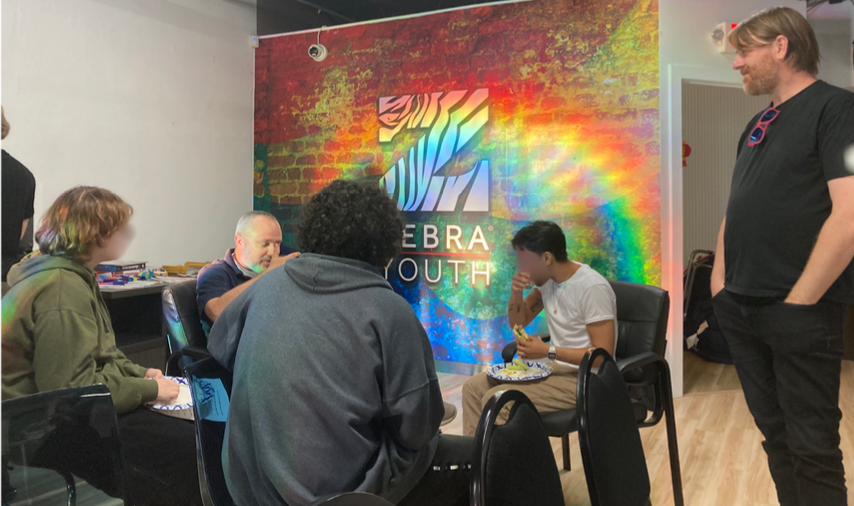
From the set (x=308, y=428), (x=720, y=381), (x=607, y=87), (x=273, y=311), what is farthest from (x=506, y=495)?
(x=720, y=381)

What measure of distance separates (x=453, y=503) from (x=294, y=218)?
3444mm

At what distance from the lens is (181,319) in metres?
2.21

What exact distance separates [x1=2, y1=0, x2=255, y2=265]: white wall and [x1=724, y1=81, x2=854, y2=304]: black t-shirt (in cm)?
192

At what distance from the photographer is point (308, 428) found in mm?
1156

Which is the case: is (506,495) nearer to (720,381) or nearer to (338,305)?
(338,305)

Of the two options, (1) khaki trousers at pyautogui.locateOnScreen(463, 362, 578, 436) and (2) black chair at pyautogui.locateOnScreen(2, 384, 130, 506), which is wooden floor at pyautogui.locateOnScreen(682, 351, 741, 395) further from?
(2) black chair at pyautogui.locateOnScreen(2, 384, 130, 506)

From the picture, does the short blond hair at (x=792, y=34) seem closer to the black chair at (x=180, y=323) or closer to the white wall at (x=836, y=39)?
the black chair at (x=180, y=323)

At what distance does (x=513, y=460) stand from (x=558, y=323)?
1.46 meters

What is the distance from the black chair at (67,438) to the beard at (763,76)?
1790 millimetres

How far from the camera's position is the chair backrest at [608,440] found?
3.65 feet

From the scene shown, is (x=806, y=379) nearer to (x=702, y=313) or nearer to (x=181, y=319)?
(x=181, y=319)

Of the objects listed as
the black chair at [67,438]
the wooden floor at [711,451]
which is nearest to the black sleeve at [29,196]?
the black chair at [67,438]

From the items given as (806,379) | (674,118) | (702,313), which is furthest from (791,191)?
(702,313)

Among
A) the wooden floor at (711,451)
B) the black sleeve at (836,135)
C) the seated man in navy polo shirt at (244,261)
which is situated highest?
the black sleeve at (836,135)
